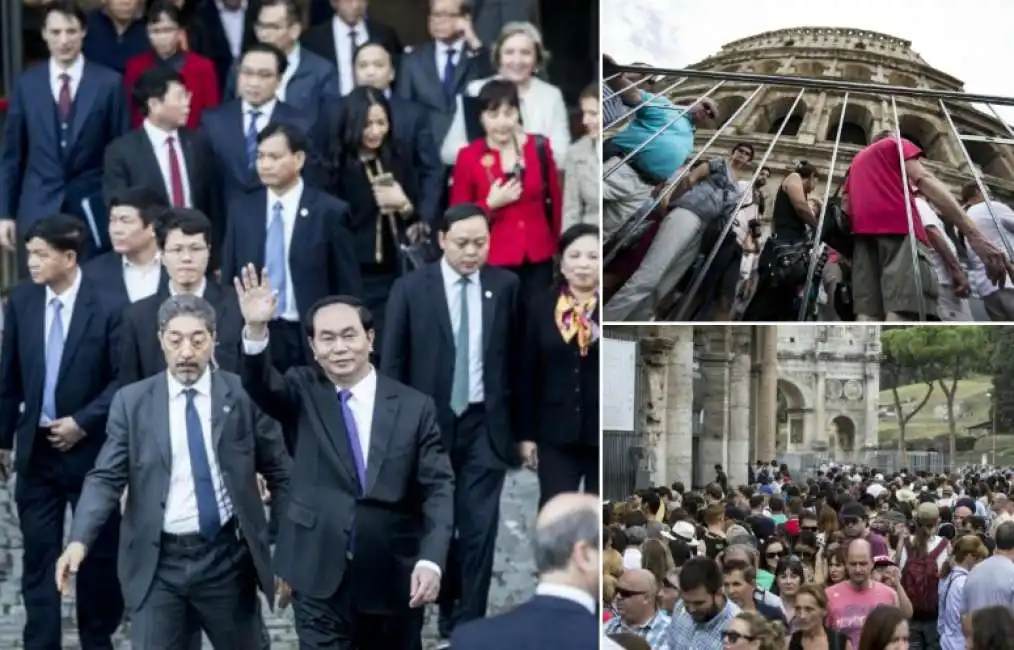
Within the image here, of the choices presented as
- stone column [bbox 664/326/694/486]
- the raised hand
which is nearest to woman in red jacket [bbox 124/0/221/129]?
the raised hand

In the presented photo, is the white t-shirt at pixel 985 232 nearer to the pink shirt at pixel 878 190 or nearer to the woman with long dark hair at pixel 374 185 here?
the pink shirt at pixel 878 190

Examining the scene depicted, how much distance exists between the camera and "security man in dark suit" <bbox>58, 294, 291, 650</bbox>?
7.01 m

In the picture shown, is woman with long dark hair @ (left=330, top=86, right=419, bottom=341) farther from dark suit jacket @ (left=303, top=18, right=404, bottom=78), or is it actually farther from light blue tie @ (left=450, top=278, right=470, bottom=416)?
light blue tie @ (left=450, top=278, right=470, bottom=416)

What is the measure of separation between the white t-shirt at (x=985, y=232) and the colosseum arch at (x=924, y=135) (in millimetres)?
276

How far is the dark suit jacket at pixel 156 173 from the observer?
24.1 ft

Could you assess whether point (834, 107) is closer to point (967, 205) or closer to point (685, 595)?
point (967, 205)

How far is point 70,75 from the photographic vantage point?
7434mm

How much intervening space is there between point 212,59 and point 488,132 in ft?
4.16

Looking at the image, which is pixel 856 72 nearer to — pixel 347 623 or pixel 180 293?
pixel 180 293

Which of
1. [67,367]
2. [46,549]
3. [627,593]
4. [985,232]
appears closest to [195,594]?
[46,549]

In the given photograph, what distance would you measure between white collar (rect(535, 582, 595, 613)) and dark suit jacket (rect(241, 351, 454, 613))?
443mm

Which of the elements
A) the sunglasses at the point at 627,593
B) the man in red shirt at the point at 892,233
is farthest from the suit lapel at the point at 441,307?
the man in red shirt at the point at 892,233

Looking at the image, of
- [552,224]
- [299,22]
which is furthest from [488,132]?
[299,22]

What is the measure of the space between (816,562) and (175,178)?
325 cm
